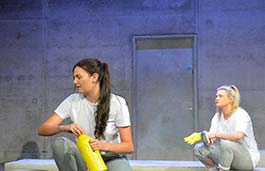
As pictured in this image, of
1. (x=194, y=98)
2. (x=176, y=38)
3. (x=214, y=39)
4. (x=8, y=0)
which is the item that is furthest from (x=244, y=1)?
(x=8, y=0)

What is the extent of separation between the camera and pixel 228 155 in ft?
8.99

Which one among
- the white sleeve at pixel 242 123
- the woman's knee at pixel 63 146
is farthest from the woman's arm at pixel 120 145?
the white sleeve at pixel 242 123

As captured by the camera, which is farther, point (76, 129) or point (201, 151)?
point (201, 151)

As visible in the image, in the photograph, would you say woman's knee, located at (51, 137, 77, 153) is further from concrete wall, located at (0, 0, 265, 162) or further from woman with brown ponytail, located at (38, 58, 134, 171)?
concrete wall, located at (0, 0, 265, 162)

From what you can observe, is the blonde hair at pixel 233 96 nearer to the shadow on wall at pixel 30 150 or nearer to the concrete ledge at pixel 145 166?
the concrete ledge at pixel 145 166

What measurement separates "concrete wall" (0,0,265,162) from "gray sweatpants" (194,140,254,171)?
192cm

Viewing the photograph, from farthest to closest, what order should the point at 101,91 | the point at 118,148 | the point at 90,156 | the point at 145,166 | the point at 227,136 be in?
the point at 145,166, the point at 227,136, the point at 101,91, the point at 118,148, the point at 90,156

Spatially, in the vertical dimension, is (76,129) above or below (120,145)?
above

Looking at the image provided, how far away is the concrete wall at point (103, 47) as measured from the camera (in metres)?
4.69

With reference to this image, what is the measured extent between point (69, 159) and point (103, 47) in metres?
2.81

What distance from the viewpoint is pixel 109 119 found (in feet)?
7.71

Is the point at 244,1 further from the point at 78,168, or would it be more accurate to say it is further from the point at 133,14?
the point at 78,168

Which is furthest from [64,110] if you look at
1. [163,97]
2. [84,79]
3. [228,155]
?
[163,97]

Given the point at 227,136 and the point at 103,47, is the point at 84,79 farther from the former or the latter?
the point at 103,47
